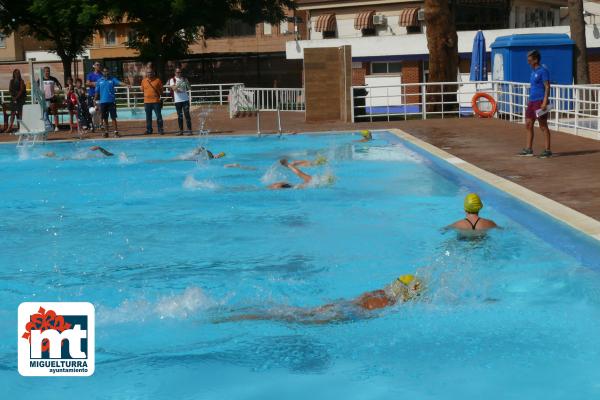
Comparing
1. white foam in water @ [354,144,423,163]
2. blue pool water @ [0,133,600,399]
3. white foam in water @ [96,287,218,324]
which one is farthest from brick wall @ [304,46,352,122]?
white foam in water @ [96,287,218,324]

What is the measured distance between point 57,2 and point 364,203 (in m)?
34.9

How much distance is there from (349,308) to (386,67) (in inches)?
1429

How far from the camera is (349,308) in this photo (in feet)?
23.6

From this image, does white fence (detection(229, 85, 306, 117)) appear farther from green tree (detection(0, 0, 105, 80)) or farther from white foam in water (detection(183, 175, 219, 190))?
white foam in water (detection(183, 175, 219, 190))

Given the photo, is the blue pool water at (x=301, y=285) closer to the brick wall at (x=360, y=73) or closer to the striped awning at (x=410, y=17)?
the brick wall at (x=360, y=73)

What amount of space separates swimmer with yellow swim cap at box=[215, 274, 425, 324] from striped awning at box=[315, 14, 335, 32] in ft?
126

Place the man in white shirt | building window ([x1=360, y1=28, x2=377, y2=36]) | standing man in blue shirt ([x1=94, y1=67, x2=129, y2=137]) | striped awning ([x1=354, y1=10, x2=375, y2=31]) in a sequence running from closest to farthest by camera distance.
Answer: the man in white shirt < standing man in blue shirt ([x1=94, y1=67, x2=129, y2=137]) < striped awning ([x1=354, y1=10, x2=375, y2=31]) < building window ([x1=360, y1=28, x2=377, y2=36])

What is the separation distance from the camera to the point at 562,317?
715 cm

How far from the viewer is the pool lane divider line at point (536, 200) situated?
27.7ft

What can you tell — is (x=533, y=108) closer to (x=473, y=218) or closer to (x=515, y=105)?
(x=473, y=218)

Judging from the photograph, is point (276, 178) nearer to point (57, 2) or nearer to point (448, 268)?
point (448, 268)

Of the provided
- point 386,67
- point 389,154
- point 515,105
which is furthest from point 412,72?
point 389,154

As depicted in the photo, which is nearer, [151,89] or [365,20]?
[151,89]

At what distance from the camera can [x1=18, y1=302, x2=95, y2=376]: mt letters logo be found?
5.51 metres
